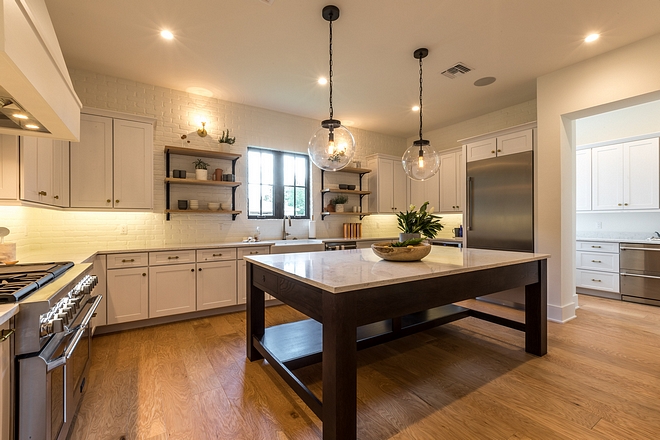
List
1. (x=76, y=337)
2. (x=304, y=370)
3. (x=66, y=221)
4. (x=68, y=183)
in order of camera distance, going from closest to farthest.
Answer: (x=76, y=337)
(x=304, y=370)
(x=68, y=183)
(x=66, y=221)

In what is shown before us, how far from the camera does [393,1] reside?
2.45 m

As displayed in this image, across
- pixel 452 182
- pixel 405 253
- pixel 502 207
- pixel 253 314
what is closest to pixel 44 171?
pixel 253 314

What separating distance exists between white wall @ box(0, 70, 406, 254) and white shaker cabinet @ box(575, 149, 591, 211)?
4.33 m

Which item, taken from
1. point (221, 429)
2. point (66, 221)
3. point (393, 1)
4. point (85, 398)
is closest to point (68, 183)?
point (66, 221)

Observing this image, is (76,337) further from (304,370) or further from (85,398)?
(304,370)

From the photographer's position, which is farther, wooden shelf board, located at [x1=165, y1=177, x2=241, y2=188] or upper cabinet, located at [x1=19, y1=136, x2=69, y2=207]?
wooden shelf board, located at [x1=165, y1=177, x2=241, y2=188]

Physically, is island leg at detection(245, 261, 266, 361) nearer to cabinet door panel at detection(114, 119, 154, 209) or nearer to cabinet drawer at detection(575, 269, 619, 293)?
cabinet door panel at detection(114, 119, 154, 209)

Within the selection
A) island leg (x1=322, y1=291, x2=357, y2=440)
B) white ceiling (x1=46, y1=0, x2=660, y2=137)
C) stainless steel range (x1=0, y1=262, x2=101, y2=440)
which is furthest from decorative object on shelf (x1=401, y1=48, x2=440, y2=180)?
stainless steel range (x1=0, y1=262, x2=101, y2=440)

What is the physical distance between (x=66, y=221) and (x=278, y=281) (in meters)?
3.03

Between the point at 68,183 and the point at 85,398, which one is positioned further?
the point at 68,183

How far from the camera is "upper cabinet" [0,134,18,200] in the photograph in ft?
6.94

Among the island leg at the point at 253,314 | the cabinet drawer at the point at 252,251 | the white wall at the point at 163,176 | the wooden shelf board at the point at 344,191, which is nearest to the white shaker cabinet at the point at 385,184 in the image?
the wooden shelf board at the point at 344,191

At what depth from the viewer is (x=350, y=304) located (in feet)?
4.97

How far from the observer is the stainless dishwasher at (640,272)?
407cm
